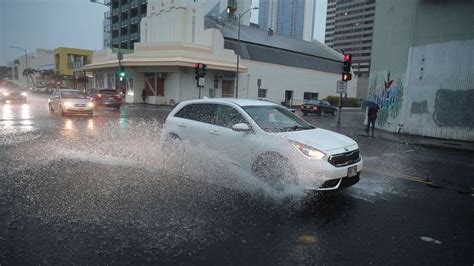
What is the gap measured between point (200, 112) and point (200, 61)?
1097 inches

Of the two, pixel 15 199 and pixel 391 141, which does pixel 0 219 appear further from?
pixel 391 141

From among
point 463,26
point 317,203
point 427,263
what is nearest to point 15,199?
point 317,203

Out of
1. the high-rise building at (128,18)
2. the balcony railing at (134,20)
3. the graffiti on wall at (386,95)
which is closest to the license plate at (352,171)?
the graffiti on wall at (386,95)

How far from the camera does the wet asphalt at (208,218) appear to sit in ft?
12.6

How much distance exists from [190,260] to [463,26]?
1605 cm

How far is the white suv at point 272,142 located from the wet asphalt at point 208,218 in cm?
45

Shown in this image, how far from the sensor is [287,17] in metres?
78.4

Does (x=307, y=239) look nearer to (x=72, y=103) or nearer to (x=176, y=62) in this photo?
(x=72, y=103)

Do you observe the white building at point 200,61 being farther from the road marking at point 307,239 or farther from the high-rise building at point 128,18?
the road marking at point 307,239

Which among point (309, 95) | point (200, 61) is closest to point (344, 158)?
point (200, 61)

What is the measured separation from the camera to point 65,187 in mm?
6055

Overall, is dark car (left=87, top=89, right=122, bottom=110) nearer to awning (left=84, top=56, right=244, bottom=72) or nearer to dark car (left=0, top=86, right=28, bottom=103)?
awning (left=84, top=56, right=244, bottom=72)

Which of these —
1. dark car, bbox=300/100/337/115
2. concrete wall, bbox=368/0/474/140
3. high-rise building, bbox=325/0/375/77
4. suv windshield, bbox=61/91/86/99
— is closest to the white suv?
concrete wall, bbox=368/0/474/140

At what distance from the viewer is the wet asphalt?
3.83 m
